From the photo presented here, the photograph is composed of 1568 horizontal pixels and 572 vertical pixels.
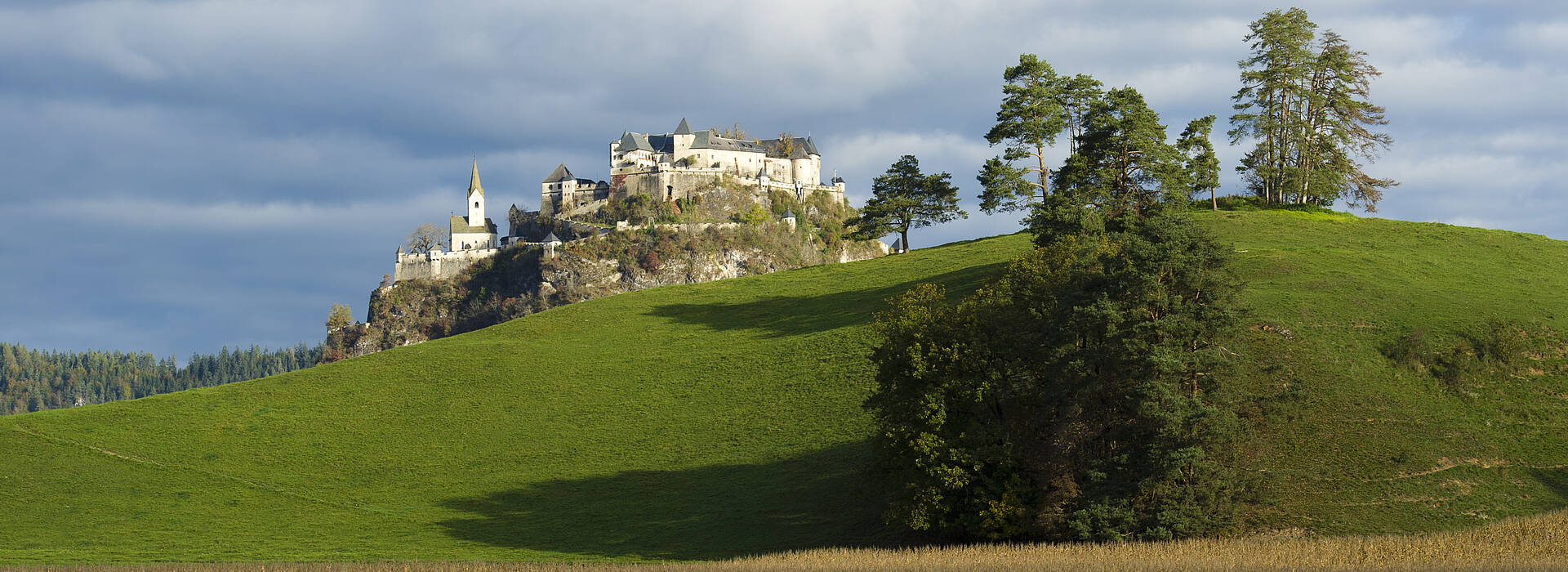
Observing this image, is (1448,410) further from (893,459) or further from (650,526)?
(650,526)

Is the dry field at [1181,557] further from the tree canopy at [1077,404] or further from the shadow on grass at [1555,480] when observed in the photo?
the shadow on grass at [1555,480]

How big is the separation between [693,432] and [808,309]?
→ 2451cm

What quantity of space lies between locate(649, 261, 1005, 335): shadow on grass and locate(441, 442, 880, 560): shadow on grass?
23960 mm

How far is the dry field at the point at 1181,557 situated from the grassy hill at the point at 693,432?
3798 millimetres

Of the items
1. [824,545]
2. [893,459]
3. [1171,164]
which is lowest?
[824,545]

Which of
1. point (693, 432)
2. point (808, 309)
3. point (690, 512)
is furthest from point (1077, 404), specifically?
point (808, 309)

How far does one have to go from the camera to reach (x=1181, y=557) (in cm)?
3491

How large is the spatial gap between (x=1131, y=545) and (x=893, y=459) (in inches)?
438

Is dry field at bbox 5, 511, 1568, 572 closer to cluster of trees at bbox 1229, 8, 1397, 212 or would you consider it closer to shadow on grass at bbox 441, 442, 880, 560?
shadow on grass at bbox 441, 442, 880, 560

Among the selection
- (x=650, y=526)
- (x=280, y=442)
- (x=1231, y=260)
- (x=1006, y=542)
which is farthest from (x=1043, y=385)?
(x=280, y=442)

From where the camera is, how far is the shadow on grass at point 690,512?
1866 inches

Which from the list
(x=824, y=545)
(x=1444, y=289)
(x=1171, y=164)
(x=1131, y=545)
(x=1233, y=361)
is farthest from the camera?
(x=1171, y=164)

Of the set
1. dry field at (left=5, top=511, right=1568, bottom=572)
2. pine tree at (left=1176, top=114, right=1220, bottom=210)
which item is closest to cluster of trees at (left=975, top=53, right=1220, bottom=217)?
pine tree at (left=1176, top=114, right=1220, bottom=210)

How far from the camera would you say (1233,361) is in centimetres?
4203
